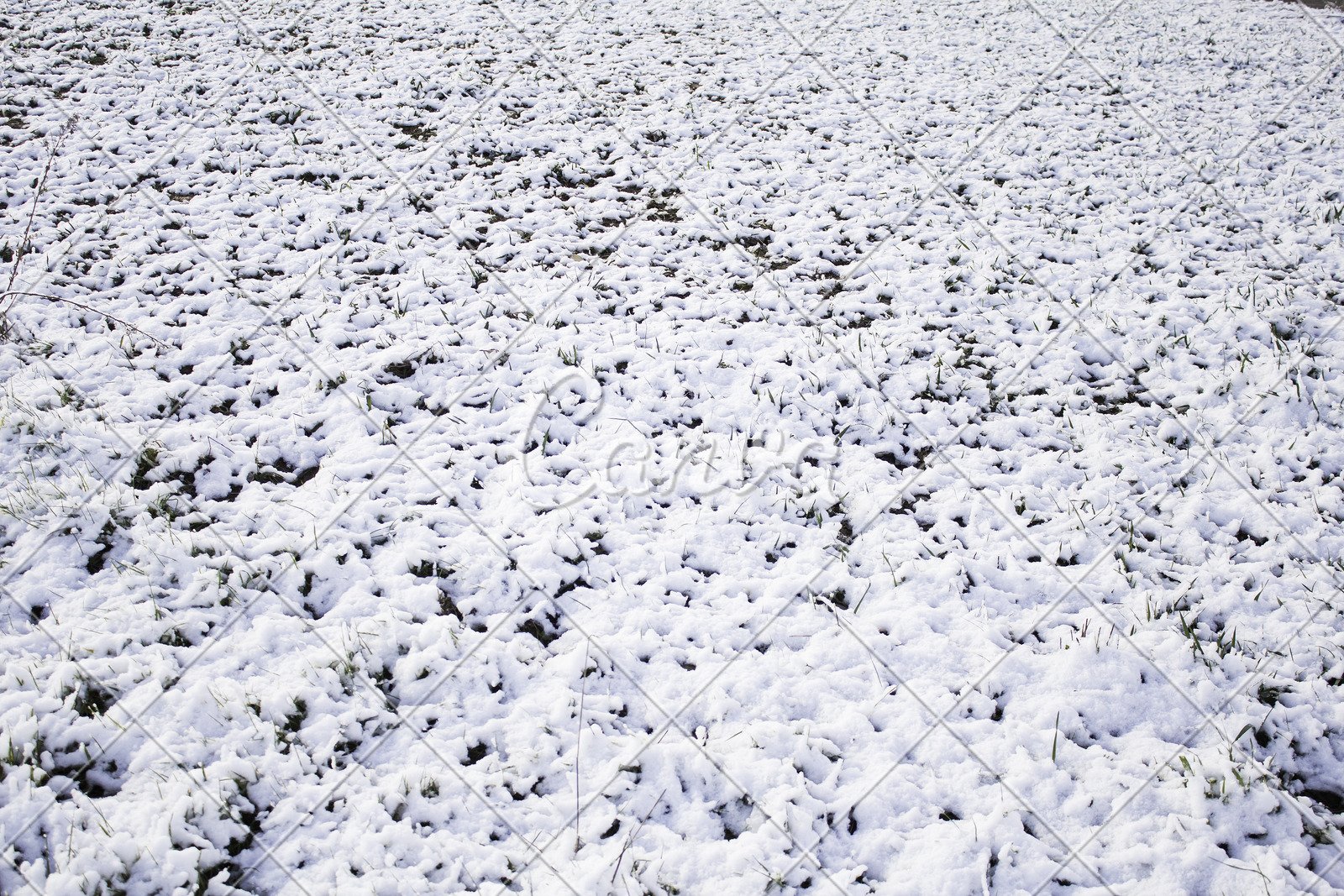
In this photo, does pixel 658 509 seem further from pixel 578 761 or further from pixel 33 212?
pixel 33 212

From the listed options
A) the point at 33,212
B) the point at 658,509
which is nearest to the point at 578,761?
the point at 658,509

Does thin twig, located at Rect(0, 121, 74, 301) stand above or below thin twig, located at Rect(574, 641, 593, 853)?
above

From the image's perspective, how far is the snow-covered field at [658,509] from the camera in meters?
2.66

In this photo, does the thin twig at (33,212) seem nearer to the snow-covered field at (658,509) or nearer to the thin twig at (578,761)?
the snow-covered field at (658,509)

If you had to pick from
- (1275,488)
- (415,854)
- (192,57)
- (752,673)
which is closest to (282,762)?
(415,854)

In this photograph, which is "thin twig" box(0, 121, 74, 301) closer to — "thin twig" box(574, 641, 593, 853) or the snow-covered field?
the snow-covered field

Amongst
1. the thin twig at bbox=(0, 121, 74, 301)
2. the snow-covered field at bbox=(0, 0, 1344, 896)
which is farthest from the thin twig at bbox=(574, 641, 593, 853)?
the thin twig at bbox=(0, 121, 74, 301)

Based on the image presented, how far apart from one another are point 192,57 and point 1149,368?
11.5 m

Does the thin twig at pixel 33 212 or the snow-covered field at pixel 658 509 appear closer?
the snow-covered field at pixel 658 509

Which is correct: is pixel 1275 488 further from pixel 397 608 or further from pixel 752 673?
pixel 397 608

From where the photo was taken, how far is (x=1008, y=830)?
Answer: 104 inches

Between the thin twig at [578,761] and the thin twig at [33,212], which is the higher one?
the thin twig at [33,212]

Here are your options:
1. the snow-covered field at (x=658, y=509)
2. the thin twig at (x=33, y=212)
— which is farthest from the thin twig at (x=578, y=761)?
the thin twig at (x=33, y=212)

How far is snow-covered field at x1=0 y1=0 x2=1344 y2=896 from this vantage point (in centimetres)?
266
